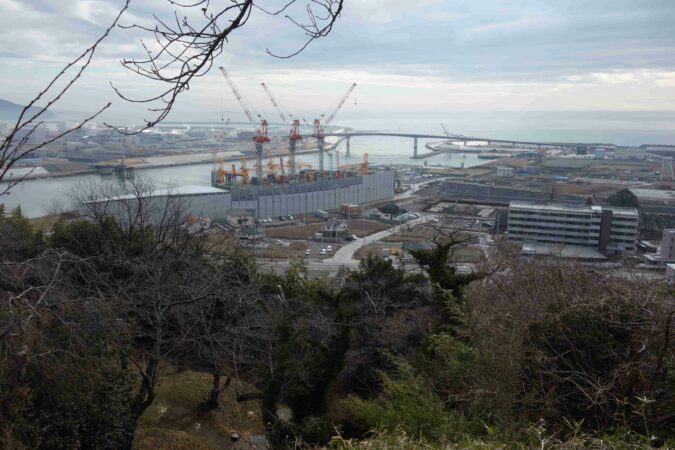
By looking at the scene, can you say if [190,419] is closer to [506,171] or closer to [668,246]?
[668,246]

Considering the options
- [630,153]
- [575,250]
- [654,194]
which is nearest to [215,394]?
[575,250]

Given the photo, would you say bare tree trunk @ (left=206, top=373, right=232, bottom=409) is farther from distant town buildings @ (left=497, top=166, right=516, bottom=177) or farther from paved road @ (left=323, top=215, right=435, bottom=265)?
distant town buildings @ (left=497, top=166, right=516, bottom=177)

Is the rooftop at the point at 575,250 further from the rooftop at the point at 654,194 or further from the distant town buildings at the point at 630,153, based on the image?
the distant town buildings at the point at 630,153

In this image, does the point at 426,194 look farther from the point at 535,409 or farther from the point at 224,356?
the point at 535,409

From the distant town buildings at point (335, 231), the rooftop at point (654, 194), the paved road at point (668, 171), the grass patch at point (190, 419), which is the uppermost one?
the paved road at point (668, 171)

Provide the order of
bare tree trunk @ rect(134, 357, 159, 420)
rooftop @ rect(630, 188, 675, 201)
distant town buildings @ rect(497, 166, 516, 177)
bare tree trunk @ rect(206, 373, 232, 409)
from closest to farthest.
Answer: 1. bare tree trunk @ rect(134, 357, 159, 420)
2. bare tree trunk @ rect(206, 373, 232, 409)
3. rooftop @ rect(630, 188, 675, 201)
4. distant town buildings @ rect(497, 166, 516, 177)

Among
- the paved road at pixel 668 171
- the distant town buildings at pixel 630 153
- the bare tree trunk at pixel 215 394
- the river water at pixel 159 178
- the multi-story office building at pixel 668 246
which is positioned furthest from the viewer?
the distant town buildings at pixel 630 153

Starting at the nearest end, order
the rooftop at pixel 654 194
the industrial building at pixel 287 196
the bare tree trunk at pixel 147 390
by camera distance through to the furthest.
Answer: the bare tree trunk at pixel 147 390 → the industrial building at pixel 287 196 → the rooftop at pixel 654 194

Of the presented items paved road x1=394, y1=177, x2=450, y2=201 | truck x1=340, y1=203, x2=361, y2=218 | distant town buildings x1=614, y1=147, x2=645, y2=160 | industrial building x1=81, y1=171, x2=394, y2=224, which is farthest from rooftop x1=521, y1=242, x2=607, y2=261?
distant town buildings x1=614, y1=147, x2=645, y2=160

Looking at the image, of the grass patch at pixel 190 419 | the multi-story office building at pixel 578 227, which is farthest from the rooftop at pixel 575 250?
the grass patch at pixel 190 419
